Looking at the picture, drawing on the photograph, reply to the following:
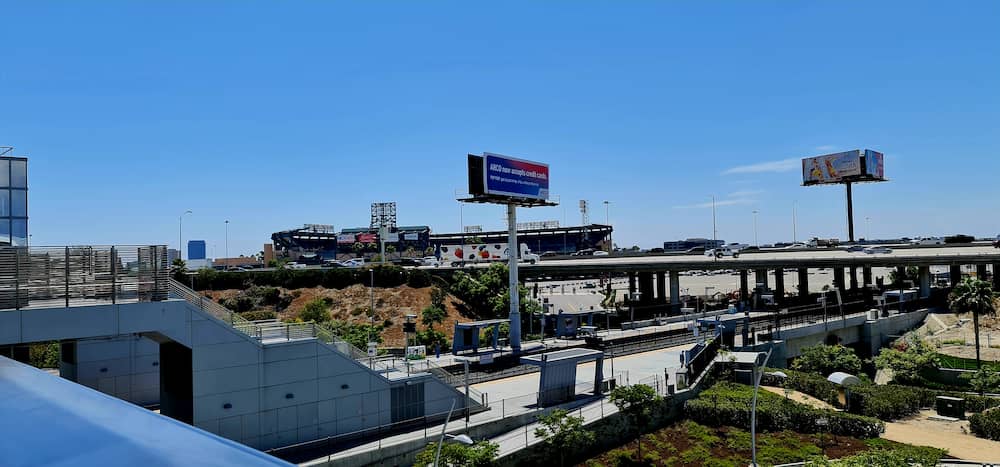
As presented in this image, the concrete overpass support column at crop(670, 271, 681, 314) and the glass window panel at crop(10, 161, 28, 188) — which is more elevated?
the glass window panel at crop(10, 161, 28, 188)

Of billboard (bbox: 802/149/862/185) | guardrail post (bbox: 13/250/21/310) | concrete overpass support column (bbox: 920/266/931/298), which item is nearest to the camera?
guardrail post (bbox: 13/250/21/310)

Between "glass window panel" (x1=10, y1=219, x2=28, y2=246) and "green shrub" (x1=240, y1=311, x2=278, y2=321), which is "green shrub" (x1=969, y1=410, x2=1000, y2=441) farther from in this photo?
"green shrub" (x1=240, y1=311, x2=278, y2=321)

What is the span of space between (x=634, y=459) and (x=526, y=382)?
11.1m

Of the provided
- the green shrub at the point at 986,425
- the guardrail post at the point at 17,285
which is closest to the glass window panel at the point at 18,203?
the guardrail post at the point at 17,285

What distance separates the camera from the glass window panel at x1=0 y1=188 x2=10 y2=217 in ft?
79.3

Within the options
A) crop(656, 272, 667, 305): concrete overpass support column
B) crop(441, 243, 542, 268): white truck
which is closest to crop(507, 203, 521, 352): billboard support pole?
crop(656, 272, 667, 305): concrete overpass support column

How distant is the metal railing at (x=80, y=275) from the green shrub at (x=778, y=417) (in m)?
27.7

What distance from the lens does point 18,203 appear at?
2452cm

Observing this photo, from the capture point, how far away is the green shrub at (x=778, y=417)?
3362 cm

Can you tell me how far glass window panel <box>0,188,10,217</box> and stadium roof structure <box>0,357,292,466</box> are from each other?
86.8 ft

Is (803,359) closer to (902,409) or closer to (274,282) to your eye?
(902,409)

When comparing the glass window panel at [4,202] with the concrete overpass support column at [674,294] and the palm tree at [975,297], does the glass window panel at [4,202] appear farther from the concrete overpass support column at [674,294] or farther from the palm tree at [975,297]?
the concrete overpass support column at [674,294]

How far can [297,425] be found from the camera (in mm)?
28391

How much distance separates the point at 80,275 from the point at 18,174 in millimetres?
4444
